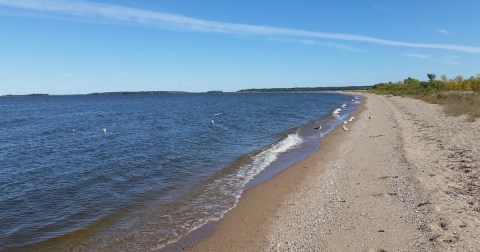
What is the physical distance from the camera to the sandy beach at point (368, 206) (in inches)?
361

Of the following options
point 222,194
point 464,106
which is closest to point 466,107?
point 464,106

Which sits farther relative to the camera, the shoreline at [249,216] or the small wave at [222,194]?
the small wave at [222,194]

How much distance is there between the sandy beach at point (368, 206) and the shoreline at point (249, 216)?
3 cm

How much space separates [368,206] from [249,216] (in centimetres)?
380

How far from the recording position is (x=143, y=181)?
17344 mm

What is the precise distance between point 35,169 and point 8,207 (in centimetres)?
683

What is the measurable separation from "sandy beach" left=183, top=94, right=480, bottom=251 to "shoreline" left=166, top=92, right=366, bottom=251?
32 mm

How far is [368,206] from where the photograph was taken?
11711 millimetres

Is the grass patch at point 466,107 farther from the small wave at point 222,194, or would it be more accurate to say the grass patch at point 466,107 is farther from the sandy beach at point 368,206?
the small wave at point 222,194

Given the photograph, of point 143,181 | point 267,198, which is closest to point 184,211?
point 267,198

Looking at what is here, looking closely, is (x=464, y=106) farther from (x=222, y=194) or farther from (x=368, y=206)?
(x=222, y=194)

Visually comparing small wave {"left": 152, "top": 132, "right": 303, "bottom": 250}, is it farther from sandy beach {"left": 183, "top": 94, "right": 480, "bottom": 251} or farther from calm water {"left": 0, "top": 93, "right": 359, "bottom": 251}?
sandy beach {"left": 183, "top": 94, "right": 480, "bottom": 251}

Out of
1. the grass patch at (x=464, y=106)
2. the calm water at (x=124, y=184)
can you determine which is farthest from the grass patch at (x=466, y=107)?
the calm water at (x=124, y=184)

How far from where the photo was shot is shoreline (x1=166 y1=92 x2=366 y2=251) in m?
10.4
